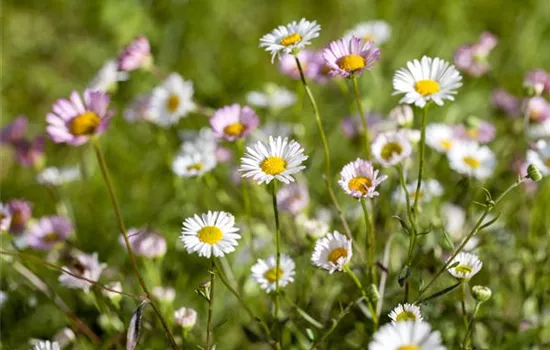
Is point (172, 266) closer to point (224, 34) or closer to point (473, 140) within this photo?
point (473, 140)

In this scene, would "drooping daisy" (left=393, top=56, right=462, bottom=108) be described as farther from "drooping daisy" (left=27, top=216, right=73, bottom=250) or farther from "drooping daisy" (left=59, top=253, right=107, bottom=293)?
"drooping daisy" (left=27, top=216, right=73, bottom=250)

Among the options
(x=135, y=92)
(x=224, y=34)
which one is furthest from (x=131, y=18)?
(x=224, y=34)

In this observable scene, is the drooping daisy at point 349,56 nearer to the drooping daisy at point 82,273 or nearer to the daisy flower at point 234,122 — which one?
the daisy flower at point 234,122

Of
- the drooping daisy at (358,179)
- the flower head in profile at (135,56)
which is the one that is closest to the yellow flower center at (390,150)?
the drooping daisy at (358,179)

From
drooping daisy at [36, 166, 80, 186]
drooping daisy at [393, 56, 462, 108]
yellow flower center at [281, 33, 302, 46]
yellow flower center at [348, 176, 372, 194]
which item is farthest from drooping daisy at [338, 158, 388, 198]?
drooping daisy at [36, 166, 80, 186]

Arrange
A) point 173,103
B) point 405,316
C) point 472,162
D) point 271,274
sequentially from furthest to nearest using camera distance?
point 173,103 < point 472,162 < point 271,274 < point 405,316

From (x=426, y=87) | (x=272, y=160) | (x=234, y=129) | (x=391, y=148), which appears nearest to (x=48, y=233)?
(x=234, y=129)

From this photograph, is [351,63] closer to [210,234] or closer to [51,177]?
[210,234]
